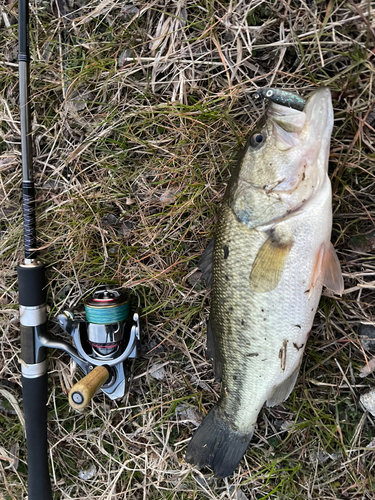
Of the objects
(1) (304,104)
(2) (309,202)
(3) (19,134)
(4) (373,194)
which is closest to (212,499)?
(2) (309,202)

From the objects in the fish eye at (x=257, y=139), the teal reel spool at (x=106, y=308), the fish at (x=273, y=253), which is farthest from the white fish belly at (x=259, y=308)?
the teal reel spool at (x=106, y=308)

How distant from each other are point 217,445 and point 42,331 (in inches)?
45.4

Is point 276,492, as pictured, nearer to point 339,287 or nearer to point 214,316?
point 214,316

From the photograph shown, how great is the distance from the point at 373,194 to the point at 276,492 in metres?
1.69

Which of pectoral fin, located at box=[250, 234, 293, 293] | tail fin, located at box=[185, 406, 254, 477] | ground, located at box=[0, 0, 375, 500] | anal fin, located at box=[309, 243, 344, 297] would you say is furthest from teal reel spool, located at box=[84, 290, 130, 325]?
anal fin, located at box=[309, 243, 344, 297]

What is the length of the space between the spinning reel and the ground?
0.41ft

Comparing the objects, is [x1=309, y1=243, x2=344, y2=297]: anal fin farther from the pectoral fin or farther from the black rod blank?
the black rod blank

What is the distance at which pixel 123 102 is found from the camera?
1894mm

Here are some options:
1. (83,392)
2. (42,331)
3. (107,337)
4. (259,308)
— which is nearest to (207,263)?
(259,308)

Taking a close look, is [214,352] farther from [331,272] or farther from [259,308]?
[331,272]

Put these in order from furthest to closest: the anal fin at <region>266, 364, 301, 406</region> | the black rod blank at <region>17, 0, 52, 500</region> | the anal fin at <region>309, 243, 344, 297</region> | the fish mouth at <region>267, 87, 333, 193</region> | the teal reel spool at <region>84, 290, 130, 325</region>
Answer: the black rod blank at <region>17, 0, 52, 500</region>
the teal reel spool at <region>84, 290, 130, 325</region>
the anal fin at <region>266, 364, 301, 406</region>
the anal fin at <region>309, 243, 344, 297</region>
the fish mouth at <region>267, 87, 333, 193</region>

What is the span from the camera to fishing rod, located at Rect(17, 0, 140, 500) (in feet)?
5.89

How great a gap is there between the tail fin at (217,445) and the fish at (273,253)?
0.41 feet

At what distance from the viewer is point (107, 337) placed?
1.80m
